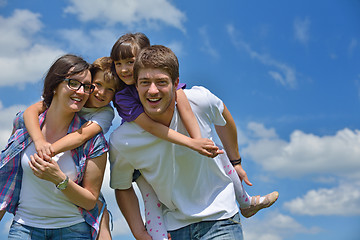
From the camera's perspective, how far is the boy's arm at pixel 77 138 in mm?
3736

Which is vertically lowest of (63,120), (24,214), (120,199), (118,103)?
(24,214)

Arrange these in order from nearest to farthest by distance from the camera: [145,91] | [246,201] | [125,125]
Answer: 1. [145,91]
2. [125,125]
3. [246,201]

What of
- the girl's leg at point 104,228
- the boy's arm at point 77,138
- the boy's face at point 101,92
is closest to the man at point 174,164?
the boy's arm at point 77,138

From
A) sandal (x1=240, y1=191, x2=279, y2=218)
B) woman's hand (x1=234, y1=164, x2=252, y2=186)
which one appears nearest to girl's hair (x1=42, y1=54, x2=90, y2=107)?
woman's hand (x1=234, y1=164, x2=252, y2=186)

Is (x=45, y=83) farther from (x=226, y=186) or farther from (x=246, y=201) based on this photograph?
(x=246, y=201)

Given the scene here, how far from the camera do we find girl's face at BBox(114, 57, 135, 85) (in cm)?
450

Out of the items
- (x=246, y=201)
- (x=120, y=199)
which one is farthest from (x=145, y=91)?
(x=246, y=201)

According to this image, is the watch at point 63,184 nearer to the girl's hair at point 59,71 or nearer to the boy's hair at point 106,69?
the girl's hair at point 59,71

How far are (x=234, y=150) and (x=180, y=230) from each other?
121 centimetres

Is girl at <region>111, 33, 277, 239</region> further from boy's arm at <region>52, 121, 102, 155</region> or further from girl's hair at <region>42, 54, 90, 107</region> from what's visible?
girl's hair at <region>42, 54, 90, 107</region>

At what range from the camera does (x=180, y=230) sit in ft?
12.7

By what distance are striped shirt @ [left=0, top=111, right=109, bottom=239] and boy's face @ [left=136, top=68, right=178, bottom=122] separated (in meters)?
0.62

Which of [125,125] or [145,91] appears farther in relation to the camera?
[125,125]

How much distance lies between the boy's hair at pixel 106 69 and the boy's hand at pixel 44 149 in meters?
1.04
